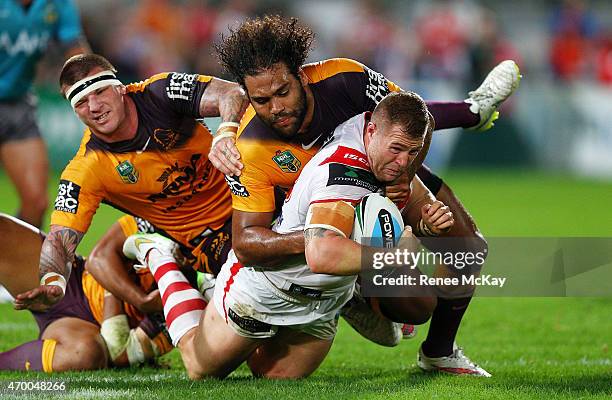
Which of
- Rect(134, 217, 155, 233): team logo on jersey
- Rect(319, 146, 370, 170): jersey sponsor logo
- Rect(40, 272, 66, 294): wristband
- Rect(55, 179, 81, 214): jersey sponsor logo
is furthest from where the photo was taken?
Rect(134, 217, 155, 233): team logo on jersey

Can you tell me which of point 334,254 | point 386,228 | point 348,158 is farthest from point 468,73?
point 334,254

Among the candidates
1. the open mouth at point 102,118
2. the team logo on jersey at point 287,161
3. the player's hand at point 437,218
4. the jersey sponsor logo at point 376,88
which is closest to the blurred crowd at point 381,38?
the open mouth at point 102,118

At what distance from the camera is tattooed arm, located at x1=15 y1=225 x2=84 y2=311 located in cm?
576

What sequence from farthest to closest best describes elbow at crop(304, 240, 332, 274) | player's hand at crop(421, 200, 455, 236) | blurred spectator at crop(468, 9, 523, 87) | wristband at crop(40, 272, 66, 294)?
blurred spectator at crop(468, 9, 523, 87)
wristband at crop(40, 272, 66, 294)
player's hand at crop(421, 200, 455, 236)
elbow at crop(304, 240, 332, 274)

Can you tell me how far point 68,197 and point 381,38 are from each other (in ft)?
47.0

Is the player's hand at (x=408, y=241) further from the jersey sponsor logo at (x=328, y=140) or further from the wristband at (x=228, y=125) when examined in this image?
the wristband at (x=228, y=125)

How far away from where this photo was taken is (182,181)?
6645 millimetres

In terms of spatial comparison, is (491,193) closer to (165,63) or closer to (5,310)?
(165,63)

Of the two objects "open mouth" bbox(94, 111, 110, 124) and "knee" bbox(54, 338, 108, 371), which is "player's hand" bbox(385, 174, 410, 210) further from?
"knee" bbox(54, 338, 108, 371)

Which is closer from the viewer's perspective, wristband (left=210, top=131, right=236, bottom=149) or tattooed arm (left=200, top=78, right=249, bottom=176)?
tattooed arm (left=200, top=78, right=249, bottom=176)

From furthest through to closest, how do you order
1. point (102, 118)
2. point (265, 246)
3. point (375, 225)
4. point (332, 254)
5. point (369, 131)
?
point (102, 118) → point (265, 246) → point (369, 131) → point (375, 225) → point (332, 254)

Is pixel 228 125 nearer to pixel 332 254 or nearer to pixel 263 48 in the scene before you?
pixel 263 48

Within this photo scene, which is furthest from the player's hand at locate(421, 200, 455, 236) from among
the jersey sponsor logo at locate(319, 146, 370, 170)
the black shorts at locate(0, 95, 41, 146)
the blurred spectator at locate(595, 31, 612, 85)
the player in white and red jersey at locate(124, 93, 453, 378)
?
the blurred spectator at locate(595, 31, 612, 85)

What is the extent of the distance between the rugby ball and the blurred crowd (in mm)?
12817
